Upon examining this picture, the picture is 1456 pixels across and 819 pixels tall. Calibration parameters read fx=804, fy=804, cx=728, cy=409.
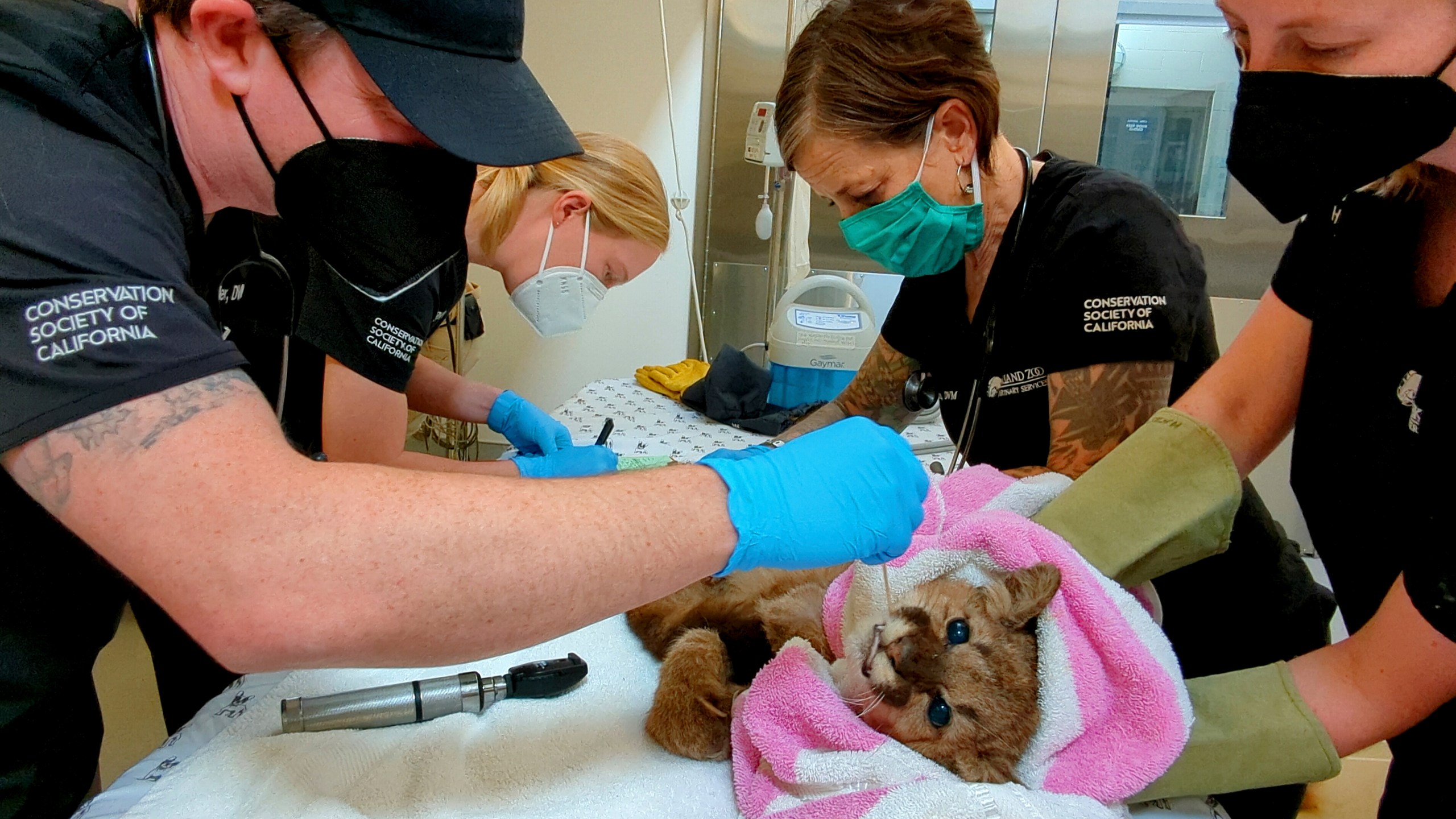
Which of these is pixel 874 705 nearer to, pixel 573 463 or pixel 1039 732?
pixel 1039 732

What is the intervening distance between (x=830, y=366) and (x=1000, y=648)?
5.63 feet

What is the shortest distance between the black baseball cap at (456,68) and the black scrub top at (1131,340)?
84cm

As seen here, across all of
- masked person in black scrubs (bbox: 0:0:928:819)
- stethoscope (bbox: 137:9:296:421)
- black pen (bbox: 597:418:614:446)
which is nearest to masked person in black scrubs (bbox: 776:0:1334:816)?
masked person in black scrubs (bbox: 0:0:928:819)

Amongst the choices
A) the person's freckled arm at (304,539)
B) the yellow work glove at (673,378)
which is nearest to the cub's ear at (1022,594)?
the person's freckled arm at (304,539)

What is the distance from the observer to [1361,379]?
3.21 ft

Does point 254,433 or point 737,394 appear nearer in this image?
point 254,433

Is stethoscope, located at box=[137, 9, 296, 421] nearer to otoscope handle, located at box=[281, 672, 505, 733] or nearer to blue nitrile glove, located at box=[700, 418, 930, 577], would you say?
otoscope handle, located at box=[281, 672, 505, 733]

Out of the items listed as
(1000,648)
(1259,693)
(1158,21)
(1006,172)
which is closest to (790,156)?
(1006,172)

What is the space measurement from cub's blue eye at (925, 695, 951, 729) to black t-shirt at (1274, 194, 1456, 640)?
475 mm

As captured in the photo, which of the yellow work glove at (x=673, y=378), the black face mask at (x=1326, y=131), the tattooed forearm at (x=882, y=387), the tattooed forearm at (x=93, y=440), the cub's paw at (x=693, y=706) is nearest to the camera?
the tattooed forearm at (x=93, y=440)

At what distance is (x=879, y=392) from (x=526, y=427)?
968mm

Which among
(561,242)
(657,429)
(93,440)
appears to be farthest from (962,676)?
(657,429)

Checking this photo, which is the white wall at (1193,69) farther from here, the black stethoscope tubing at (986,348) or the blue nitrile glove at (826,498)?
the blue nitrile glove at (826,498)

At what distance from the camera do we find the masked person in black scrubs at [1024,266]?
4.12ft
